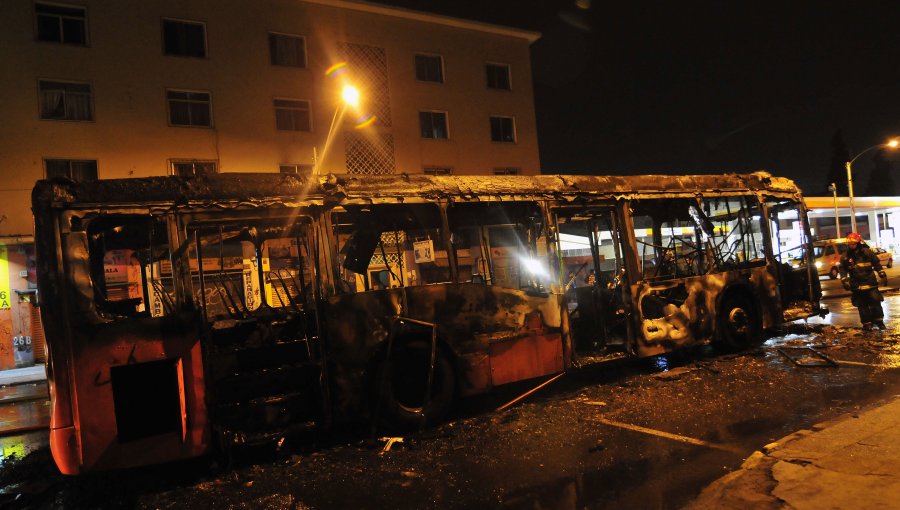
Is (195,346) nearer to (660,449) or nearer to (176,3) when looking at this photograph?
(660,449)

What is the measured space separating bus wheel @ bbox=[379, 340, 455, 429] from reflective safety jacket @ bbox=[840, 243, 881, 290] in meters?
8.31

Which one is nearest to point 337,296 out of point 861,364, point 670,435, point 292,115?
point 670,435

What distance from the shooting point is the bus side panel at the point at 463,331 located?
241 inches

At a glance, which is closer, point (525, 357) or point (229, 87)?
point (525, 357)

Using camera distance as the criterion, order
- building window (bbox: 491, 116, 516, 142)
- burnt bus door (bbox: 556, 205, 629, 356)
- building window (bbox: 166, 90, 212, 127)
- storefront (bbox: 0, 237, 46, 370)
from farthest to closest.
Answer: building window (bbox: 491, 116, 516, 142) < building window (bbox: 166, 90, 212, 127) < storefront (bbox: 0, 237, 46, 370) < burnt bus door (bbox: 556, 205, 629, 356)

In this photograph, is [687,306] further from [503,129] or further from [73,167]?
[503,129]

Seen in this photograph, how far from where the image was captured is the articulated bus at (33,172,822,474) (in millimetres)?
5188

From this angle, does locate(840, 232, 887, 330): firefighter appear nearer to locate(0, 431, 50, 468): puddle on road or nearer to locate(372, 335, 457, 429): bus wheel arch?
locate(372, 335, 457, 429): bus wheel arch

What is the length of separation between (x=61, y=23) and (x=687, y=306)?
2187 cm

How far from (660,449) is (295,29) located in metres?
22.3

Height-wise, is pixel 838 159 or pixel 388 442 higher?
Answer: pixel 838 159

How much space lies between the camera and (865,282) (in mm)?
10148

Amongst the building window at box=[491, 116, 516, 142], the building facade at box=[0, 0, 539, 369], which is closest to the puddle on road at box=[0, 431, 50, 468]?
the building facade at box=[0, 0, 539, 369]

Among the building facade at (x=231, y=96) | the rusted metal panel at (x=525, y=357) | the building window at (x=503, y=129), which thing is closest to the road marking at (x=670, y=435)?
the rusted metal panel at (x=525, y=357)
